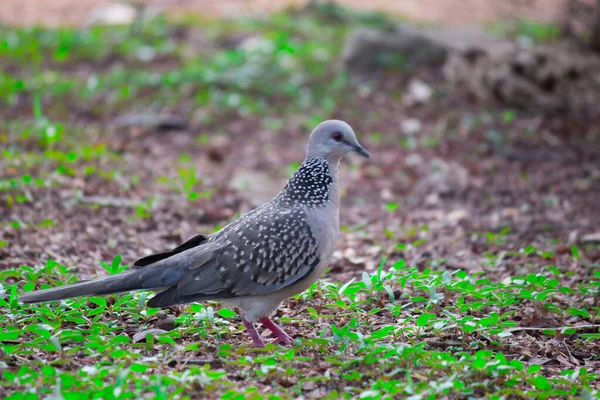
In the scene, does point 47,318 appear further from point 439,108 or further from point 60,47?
point 60,47

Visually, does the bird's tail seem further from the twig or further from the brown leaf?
the twig

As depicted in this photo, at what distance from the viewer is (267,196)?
8.51m

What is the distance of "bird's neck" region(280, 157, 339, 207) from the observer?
508cm

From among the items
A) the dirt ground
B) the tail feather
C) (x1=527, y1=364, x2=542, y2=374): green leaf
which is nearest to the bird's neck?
the tail feather

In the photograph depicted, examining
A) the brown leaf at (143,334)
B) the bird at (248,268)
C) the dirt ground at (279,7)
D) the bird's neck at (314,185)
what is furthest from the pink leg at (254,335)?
the dirt ground at (279,7)

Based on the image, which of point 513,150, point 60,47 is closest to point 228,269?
point 513,150

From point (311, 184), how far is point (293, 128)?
551 cm

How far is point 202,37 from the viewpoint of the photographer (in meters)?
13.2

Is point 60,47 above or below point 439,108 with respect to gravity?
above

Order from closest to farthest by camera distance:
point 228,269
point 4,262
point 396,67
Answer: point 228,269
point 4,262
point 396,67

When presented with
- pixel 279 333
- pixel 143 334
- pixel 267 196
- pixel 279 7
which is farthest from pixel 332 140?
pixel 279 7

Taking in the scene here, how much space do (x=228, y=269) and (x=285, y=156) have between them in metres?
5.20

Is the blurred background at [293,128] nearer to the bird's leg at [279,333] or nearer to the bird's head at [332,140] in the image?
the bird's head at [332,140]

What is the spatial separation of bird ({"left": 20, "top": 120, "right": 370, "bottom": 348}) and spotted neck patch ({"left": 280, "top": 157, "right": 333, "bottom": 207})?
0.02 metres
